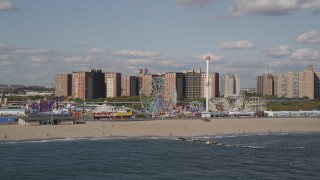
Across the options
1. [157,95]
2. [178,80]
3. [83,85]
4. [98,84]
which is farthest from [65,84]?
[157,95]

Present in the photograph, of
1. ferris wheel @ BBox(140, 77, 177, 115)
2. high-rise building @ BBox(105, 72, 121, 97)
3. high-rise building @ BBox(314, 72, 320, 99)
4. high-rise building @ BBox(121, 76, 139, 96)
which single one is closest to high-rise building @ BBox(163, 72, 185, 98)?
high-rise building @ BBox(121, 76, 139, 96)

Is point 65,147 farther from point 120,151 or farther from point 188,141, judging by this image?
point 188,141

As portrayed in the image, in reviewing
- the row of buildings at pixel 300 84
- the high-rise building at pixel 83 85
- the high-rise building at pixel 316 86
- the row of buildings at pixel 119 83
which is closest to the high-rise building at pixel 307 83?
the row of buildings at pixel 300 84

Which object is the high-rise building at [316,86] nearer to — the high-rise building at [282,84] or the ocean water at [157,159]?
the high-rise building at [282,84]

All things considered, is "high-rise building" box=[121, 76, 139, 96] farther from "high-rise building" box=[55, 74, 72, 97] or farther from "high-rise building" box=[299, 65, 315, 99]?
"high-rise building" box=[299, 65, 315, 99]

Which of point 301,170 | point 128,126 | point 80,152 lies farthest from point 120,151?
point 128,126

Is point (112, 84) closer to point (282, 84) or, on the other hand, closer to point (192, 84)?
point (192, 84)
